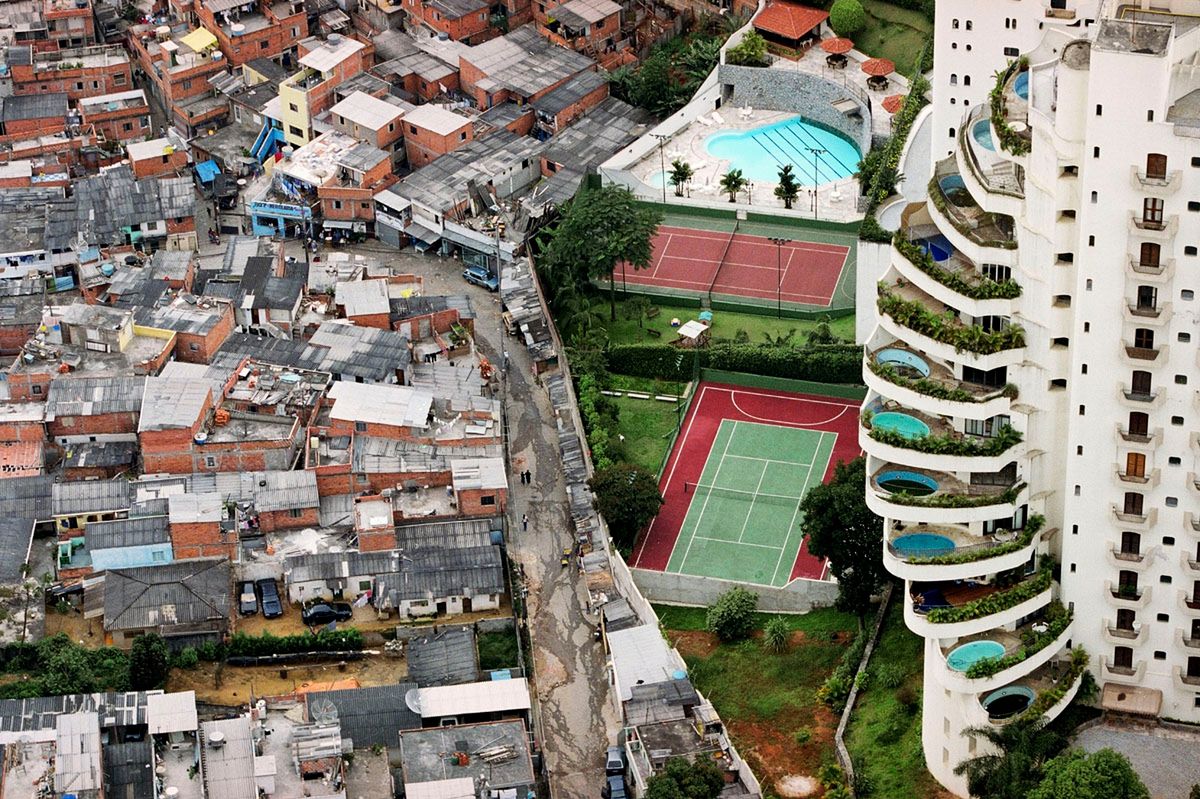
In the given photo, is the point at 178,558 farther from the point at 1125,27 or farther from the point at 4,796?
the point at 1125,27

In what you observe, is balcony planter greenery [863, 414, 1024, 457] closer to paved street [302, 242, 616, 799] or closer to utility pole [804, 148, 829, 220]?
paved street [302, 242, 616, 799]

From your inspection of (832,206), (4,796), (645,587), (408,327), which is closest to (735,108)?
(832,206)

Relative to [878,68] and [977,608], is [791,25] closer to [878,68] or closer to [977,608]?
[878,68]

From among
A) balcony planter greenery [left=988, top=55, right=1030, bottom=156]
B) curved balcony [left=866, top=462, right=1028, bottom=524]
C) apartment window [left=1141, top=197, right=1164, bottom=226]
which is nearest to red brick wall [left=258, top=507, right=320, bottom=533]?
curved balcony [left=866, top=462, right=1028, bottom=524]

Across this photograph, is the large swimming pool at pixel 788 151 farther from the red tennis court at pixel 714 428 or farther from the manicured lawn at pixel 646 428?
the manicured lawn at pixel 646 428

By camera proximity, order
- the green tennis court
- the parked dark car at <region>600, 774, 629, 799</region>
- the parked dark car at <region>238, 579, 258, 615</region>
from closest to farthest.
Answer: the parked dark car at <region>600, 774, 629, 799</region>, the parked dark car at <region>238, 579, 258, 615</region>, the green tennis court

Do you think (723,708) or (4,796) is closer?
(4,796)

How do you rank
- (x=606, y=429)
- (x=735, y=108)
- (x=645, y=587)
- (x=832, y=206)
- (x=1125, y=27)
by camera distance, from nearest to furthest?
(x=1125, y=27), (x=645, y=587), (x=606, y=429), (x=832, y=206), (x=735, y=108)
